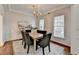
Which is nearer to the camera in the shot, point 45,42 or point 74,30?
point 74,30

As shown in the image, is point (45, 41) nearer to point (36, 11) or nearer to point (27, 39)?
point (27, 39)

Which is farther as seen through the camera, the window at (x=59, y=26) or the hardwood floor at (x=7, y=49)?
the window at (x=59, y=26)

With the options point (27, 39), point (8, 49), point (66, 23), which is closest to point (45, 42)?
point (27, 39)

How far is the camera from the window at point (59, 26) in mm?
1887

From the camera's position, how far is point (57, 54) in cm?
177

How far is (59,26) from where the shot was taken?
1.92m

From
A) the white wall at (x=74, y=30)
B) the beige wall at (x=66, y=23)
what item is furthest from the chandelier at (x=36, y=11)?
the white wall at (x=74, y=30)

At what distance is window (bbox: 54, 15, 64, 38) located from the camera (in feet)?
6.19

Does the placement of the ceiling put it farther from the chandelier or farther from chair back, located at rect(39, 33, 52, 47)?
chair back, located at rect(39, 33, 52, 47)

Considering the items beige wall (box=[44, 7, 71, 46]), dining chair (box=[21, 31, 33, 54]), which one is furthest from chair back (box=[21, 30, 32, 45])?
beige wall (box=[44, 7, 71, 46])

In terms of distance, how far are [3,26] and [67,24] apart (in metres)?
1.18

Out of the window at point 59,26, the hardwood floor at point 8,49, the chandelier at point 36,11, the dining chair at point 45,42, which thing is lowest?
the hardwood floor at point 8,49

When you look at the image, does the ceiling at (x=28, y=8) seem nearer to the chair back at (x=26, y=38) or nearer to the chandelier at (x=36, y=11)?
the chandelier at (x=36, y=11)
